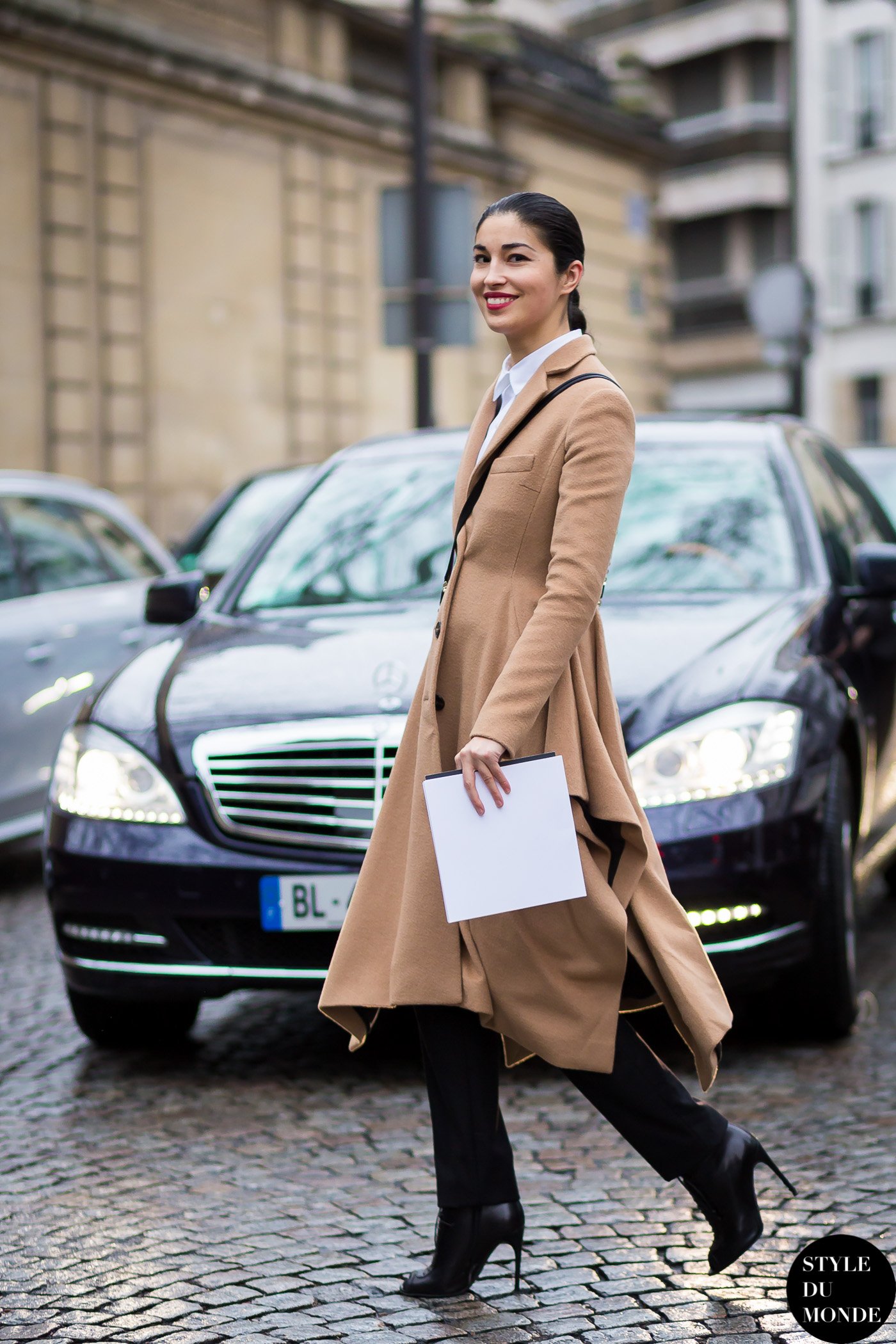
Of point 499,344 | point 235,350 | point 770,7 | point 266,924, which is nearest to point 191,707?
point 266,924

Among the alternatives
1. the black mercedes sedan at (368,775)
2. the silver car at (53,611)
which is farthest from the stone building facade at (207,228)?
the black mercedes sedan at (368,775)

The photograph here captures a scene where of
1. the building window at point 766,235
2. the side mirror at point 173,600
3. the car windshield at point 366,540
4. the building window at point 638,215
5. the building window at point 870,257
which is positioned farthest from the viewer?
the building window at point 766,235

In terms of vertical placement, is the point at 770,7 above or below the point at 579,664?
above

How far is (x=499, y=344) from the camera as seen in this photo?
2311 cm

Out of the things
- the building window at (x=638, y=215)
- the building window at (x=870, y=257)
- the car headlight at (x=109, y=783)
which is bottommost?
the car headlight at (x=109, y=783)

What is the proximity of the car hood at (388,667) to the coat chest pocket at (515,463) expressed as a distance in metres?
1.39

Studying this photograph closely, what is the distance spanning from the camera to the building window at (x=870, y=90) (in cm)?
4159

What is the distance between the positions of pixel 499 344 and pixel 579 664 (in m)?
20.5

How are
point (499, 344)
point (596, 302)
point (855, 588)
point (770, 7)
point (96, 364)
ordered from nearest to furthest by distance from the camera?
point (855, 588) → point (96, 364) → point (499, 344) → point (596, 302) → point (770, 7)

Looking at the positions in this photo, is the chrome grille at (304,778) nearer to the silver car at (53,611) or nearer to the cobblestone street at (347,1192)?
the cobblestone street at (347,1192)

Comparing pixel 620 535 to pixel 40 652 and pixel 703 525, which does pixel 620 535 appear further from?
pixel 40 652

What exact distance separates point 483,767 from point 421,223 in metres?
9.03

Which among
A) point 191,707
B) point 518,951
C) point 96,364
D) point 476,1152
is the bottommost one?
point 476,1152

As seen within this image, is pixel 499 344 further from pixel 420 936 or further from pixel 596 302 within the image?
pixel 420 936
